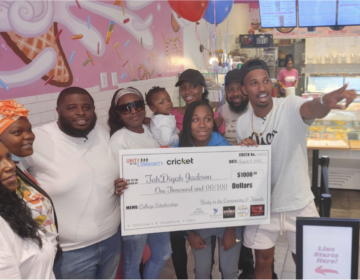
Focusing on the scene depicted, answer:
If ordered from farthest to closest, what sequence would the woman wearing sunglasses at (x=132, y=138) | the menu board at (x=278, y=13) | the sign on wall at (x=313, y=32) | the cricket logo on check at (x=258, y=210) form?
the sign on wall at (x=313, y=32) < the menu board at (x=278, y=13) < the woman wearing sunglasses at (x=132, y=138) < the cricket logo on check at (x=258, y=210)

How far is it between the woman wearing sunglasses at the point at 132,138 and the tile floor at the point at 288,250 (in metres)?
0.81

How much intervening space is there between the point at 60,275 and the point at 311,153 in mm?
3676

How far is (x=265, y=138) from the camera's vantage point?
2.08 meters

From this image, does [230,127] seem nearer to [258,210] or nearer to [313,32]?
[258,210]

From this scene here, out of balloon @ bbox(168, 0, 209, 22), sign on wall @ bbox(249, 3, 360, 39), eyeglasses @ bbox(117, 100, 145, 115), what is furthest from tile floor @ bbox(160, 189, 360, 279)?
sign on wall @ bbox(249, 3, 360, 39)

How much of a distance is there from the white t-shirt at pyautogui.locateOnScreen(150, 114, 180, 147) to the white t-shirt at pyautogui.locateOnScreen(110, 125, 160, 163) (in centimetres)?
14

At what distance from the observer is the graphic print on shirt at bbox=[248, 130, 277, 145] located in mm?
2039

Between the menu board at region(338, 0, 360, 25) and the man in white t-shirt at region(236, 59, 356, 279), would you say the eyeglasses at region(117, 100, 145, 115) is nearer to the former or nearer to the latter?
the man in white t-shirt at region(236, 59, 356, 279)

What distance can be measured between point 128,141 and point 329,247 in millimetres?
1306

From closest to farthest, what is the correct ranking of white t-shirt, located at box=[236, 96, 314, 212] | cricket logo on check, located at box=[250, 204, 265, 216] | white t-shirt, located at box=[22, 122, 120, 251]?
white t-shirt, located at box=[22, 122, 120, 251]
white t-shirt, located at box=[236, 96, 314, 212]
cricket logo on check, located at box=[250, 204, 265, 216]

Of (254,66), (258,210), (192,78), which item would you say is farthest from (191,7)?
(258,210)

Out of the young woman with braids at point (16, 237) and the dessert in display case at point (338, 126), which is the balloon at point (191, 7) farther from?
the young woman with braids at point (16, 237)

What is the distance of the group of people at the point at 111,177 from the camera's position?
60.8 inches

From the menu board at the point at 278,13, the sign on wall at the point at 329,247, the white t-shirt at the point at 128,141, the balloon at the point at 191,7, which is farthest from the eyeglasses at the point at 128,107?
the menu board at the point at 278,13
